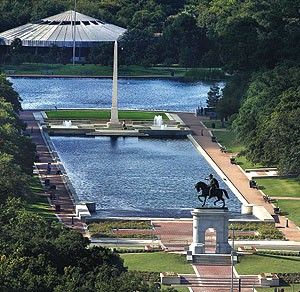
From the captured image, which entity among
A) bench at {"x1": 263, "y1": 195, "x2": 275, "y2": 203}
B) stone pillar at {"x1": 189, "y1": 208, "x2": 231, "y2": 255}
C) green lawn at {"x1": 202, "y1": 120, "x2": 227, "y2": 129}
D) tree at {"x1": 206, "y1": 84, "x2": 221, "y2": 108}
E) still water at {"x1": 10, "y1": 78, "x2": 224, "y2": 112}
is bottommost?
still water at {"x1": 10, "y1": 78, "x2": 224, "y2": 112}

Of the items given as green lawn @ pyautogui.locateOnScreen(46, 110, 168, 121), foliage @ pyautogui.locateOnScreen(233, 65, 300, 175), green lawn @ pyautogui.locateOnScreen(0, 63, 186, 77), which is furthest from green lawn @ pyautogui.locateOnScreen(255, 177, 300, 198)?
green lawn @ pyautogui.locateOnScreen(0, 63, 186, 77)

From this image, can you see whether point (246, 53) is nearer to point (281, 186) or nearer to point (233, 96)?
point (233, 96)

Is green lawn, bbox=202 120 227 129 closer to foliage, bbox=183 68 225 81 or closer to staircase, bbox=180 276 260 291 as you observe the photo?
foliage, bbox=183 68 225 81

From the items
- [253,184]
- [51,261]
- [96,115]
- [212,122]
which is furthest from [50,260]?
[96,115]

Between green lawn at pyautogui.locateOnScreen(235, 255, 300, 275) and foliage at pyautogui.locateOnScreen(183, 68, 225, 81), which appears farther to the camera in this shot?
foliage at pyautogui.locateOnScreen(183, 68, 225, 81)

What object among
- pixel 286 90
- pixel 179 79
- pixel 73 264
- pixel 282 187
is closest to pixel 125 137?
pixel 286 90

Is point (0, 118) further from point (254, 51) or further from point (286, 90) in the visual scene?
point (254, 51)
